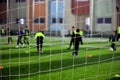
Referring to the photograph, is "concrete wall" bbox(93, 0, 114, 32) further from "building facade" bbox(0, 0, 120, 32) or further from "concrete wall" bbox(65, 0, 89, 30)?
"concrete wall" bbox(65, 0, 89, 30)

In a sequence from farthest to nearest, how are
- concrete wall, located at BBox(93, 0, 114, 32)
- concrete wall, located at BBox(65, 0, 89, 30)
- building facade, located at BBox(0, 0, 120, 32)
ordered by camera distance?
1. concrete wall, located at BBox(93, 0, 114, 32)
2. concrete wall, located at BBox(65, 0, 89, 30)
3. building facade, located at BBox(0, 0, 120, 32)

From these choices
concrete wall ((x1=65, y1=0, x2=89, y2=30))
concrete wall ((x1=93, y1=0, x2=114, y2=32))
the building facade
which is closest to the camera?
the building facade

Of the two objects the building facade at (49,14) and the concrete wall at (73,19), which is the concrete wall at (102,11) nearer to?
the building facade at (49,14)

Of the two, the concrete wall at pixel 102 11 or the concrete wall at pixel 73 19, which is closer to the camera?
the concrete wall at pixel 73 19

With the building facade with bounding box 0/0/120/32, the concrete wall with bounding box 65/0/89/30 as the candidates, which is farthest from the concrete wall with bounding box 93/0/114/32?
the concrete wall with bounding box 65/0/89/30

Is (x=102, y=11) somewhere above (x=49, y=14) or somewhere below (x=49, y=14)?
above

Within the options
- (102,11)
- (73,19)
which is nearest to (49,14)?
(73,19)

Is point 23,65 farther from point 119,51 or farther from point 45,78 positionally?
point 119,51

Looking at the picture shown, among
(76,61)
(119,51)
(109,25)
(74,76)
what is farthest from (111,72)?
(109,25)

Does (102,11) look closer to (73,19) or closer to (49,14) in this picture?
(73,19)

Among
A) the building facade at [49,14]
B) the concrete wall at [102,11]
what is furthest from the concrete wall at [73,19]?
the concrete wall at [102,11]

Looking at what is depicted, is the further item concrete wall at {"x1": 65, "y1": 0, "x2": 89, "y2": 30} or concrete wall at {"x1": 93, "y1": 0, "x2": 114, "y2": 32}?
concrete wall at {"x1": 93, "y1": 0, "x2": 114, "y2": 32}

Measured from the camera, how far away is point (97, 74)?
354 inches

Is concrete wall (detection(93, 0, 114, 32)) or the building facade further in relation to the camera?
concrete wall (detection(93, 0, 114, 32))
